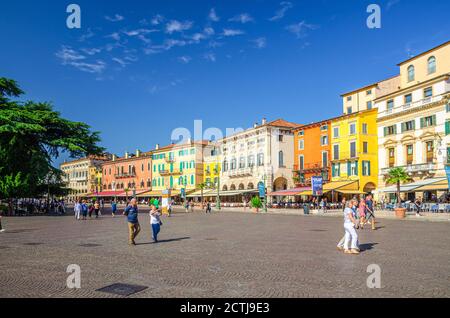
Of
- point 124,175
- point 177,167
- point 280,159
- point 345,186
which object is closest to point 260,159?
point 280,159

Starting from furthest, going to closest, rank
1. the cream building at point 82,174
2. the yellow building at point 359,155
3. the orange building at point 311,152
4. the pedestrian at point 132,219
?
the cream building at point 82,174 → the orange building at point 311,152 → the yellow building at point 359,155 → the pedestrian at point 132,219

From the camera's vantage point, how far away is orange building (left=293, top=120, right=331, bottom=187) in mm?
53625

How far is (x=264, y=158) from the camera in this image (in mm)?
58688

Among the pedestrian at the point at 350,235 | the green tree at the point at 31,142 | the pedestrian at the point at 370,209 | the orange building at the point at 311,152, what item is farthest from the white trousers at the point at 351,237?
the orange building at the point at 311,152

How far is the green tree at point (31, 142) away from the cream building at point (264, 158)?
24.4 metres

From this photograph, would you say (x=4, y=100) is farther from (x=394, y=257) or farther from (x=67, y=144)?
(x=394, y=257)

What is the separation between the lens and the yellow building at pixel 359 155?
48094mm

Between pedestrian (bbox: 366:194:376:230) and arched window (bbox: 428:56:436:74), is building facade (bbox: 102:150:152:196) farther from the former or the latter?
pedestrian (bbox: 366:194:376:230)

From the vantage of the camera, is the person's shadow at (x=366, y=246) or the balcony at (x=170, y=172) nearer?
the person's shadow at (x=366, y=246)

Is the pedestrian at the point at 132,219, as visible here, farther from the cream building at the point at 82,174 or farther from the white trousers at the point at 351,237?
the cream building at the point at 82,174

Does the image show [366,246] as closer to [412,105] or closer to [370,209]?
[370,209]

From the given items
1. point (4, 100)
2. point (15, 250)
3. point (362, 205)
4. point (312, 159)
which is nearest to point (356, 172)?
point (312, 159)
